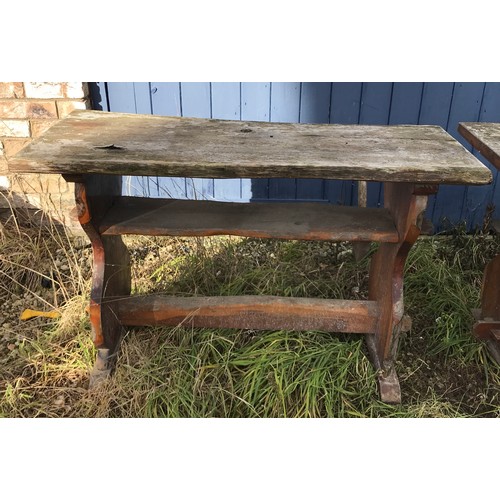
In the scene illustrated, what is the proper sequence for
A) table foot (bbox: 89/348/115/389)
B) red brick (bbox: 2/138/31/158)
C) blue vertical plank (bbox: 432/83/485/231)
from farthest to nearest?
blue vertical plank (bbox: 432/83/485/231) < red brick (bbox: 2/138/31/158) < table foot (bbox: 89/348/115/389)

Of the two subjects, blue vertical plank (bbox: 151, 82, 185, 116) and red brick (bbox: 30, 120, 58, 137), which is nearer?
red brick (bbox: 30, 120, 58, 137)

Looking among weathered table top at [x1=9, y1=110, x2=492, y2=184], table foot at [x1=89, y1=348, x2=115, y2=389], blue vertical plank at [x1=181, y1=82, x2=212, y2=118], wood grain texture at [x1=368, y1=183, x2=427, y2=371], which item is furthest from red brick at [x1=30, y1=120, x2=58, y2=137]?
wood grain texture at [x1=368, y1=183, x2=427, y2=371]

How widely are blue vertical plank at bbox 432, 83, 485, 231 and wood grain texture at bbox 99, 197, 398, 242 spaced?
136cm

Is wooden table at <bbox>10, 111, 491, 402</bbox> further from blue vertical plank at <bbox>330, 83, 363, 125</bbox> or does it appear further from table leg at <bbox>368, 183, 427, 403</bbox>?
blue vertical plank at <bbox>330, 83, 363, 125</bbox>

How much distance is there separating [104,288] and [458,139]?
8.04ft

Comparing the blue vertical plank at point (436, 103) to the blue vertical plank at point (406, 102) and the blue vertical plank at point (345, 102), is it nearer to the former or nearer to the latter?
the blue vertical plank at point (406, 102)

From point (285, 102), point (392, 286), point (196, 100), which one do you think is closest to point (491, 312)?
point (392, 286)

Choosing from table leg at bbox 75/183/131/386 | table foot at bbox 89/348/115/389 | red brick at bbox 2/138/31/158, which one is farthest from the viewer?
red brick at bbox 2/138/31/158

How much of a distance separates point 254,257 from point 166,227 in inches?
42.9

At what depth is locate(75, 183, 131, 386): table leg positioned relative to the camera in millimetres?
2139

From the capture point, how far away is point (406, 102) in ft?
10.6

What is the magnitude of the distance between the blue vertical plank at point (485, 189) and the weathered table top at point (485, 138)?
95cm

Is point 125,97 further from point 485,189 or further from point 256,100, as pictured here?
point 485,189

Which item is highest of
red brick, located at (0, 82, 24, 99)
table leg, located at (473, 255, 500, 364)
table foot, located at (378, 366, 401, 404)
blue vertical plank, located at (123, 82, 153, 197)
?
red brick, located at (0, 82, 24, 99)
